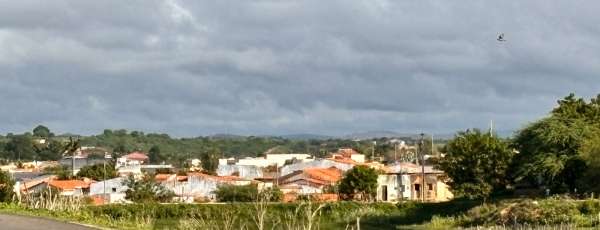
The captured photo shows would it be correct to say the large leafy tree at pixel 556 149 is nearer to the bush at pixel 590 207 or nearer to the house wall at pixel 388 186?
the bush at pixel 590 207

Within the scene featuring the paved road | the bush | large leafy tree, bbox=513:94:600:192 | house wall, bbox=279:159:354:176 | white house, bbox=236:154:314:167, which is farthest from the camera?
white house, bbox=236:154:314:167

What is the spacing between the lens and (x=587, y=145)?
6625cm

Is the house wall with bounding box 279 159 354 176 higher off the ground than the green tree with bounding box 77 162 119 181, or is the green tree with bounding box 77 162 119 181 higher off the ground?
the house wall with bounding box 279 159 354 176

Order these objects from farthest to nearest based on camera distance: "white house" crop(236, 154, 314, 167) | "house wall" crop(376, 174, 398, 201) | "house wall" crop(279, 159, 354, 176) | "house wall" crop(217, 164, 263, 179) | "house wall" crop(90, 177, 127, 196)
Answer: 1. "white house" crop(236, 154, 314, 167)
2. "house wall" crop(279, 159, 354, 176)
3. "house wall" crop(217, 164, 263, 179)
4. "house wall" crop(376, 174, 398, 201)
5. "house wall" crop(90, 177, 127, 196)

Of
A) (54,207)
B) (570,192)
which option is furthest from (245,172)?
(54,207)

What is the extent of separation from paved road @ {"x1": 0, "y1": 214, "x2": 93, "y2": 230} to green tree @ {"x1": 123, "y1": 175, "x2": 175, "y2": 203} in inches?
2236

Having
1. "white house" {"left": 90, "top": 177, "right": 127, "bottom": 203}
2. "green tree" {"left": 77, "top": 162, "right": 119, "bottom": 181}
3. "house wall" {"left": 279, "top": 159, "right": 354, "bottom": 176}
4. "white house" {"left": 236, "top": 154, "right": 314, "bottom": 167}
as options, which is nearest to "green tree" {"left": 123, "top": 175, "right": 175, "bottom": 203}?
"white house" {"left": 90, "top": 177, "right": 127, "bottom": 203}

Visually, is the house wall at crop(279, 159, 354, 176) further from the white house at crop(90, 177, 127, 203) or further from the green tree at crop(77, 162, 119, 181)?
the white house at crop(90, 177, 127, 203)

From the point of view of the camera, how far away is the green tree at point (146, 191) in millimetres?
88188

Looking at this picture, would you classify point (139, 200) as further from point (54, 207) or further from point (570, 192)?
point (54, 207)

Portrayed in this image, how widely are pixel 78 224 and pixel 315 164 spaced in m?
104

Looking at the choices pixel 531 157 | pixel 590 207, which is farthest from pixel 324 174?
pixel 590 207

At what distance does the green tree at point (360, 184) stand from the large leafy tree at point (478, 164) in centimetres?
1457

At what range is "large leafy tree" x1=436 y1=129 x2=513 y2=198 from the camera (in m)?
75.4
